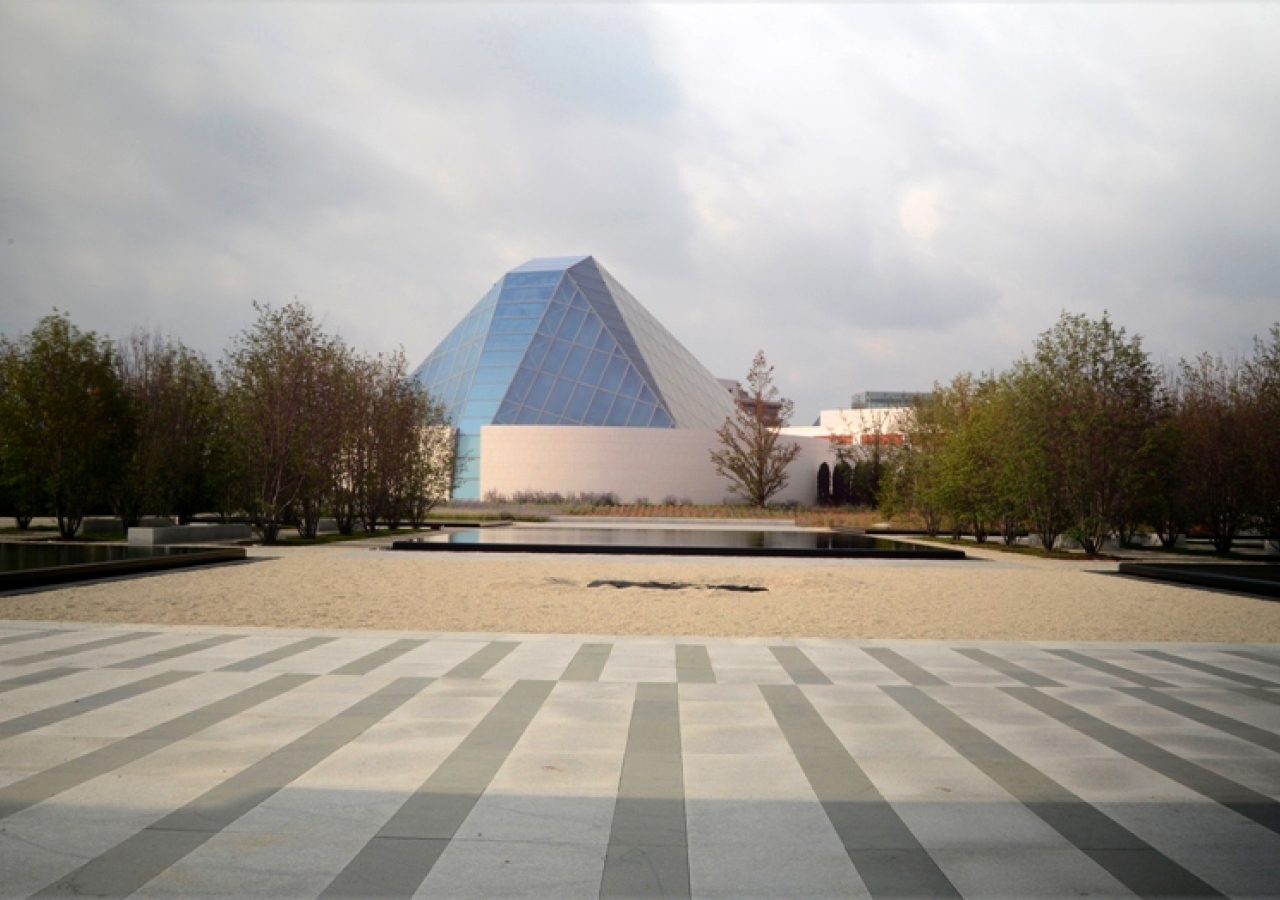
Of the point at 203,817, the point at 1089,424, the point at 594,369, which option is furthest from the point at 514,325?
the point at 203,817

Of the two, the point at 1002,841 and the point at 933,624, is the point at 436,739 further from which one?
the point at 933,624

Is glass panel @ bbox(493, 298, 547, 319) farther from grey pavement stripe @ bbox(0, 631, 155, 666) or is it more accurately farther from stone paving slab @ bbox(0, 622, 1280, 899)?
stone paving slab @ bbox(0, 622, 1280, 899)

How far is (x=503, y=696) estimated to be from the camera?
708cm

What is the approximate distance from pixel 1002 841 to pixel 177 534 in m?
23.7

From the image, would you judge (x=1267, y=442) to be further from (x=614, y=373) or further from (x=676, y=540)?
(x=614, y=373)

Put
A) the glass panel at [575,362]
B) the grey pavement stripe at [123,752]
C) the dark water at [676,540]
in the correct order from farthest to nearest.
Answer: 1. the glass panel at [575,362]
2. the dark water at [676,540]
3. the grey pavement stripe at [123,752]

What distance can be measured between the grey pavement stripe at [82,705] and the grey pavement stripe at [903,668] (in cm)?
580

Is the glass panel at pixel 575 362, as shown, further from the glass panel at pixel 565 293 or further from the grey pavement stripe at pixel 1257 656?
the grey pavement stripe at pixel 1257 656

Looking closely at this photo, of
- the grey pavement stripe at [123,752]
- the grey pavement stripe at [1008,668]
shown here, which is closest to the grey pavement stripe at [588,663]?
the grey pavement stripe at [123,752]

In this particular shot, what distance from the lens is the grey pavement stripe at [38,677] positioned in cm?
723

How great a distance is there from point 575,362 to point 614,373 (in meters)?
2.25

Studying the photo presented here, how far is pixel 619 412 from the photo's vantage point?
5062cm

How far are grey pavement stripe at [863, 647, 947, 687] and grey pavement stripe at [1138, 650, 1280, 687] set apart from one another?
254cm

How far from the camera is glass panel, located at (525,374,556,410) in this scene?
5072cm
